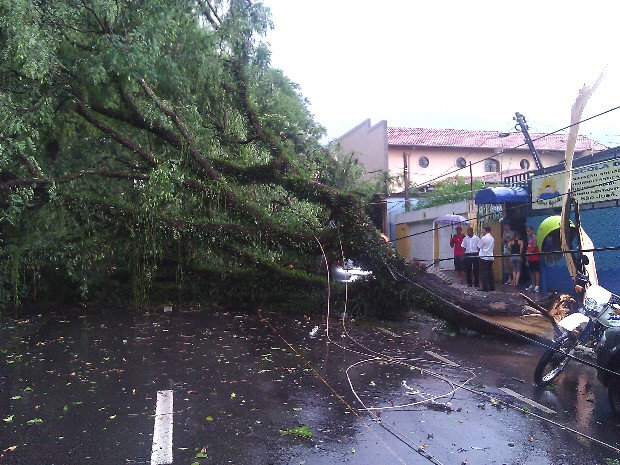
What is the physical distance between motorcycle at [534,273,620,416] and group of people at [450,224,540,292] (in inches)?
273

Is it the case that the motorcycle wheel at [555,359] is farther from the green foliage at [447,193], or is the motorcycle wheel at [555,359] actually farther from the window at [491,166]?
the window at [491,166]

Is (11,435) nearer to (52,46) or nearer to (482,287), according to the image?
(52,46)

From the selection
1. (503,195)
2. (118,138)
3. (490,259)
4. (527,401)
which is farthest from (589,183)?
(118,138)

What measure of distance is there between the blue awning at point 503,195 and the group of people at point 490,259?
75 cm

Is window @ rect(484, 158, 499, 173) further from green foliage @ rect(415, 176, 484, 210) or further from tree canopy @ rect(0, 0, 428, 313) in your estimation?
tree canopy @ rect(0, 0, 428, 313)

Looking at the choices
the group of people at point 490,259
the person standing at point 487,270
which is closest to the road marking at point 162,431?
the group of people at point 490,259

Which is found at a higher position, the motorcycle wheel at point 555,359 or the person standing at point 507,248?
the person standing at point 507,248

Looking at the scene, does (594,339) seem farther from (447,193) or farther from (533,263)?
(447,193)

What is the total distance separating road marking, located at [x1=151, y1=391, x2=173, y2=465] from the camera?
473 cm

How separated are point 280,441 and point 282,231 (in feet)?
24.9

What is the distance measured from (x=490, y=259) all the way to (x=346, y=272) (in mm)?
4209

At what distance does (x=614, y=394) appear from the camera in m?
6.06

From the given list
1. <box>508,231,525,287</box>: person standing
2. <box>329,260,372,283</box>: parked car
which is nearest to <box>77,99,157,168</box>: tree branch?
<box>329,260,372,283</box>: parked car

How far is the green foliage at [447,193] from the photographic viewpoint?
24172 mm
